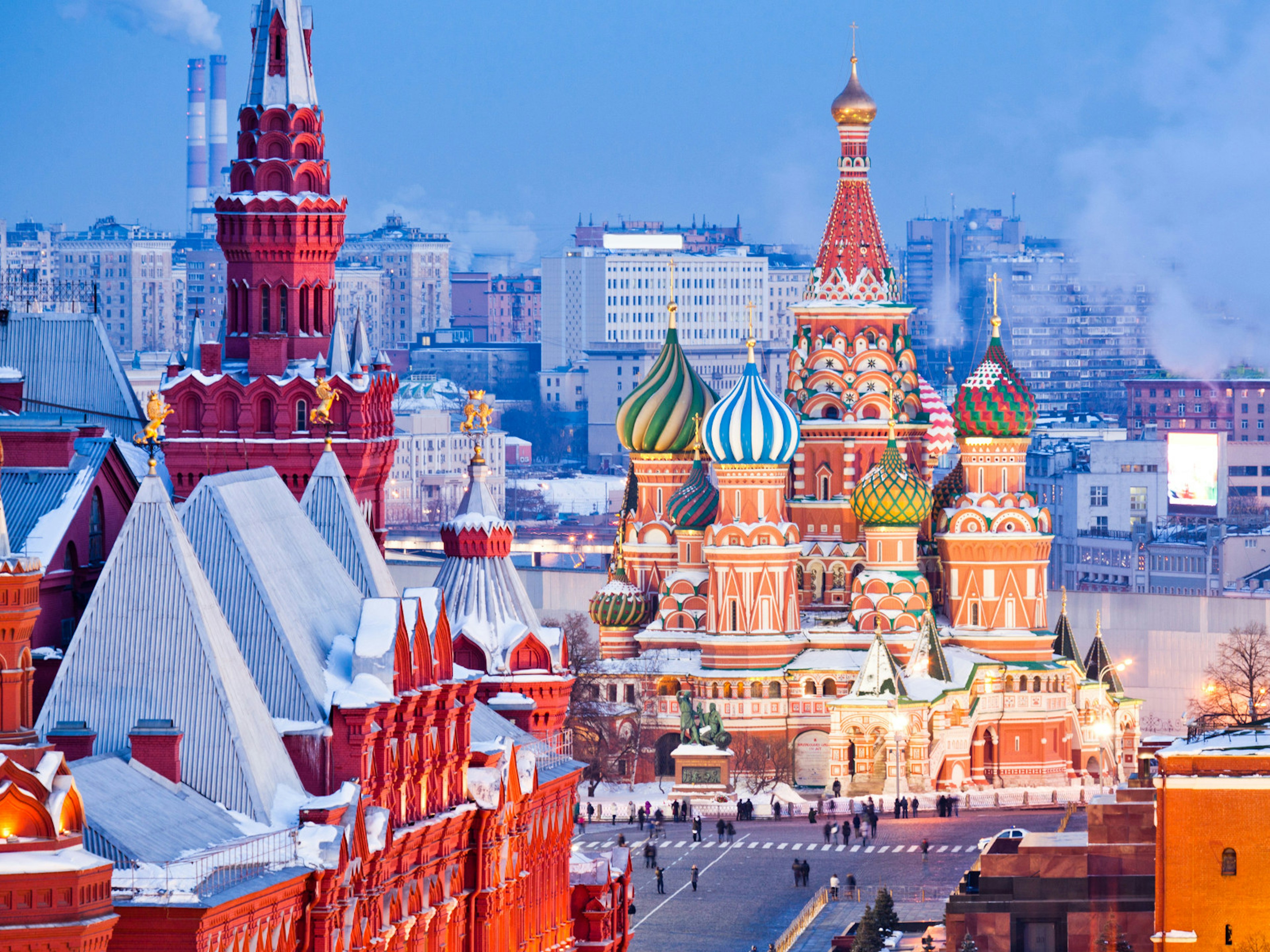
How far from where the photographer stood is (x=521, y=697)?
165 ft

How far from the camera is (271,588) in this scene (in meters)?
39.0

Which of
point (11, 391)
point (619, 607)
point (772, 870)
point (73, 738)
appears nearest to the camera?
point (73, 738)

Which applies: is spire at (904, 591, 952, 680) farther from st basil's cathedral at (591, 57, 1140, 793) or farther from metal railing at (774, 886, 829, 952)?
metal railing at (774, 886, 829, 952)

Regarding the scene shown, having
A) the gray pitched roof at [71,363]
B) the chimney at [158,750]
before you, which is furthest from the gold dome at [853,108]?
the chimney at [158,750]

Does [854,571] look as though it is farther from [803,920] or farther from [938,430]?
[803,920]

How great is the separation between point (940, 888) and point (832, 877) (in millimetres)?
2092

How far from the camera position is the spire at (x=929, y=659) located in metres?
86.8

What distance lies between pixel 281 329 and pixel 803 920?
14.2 m

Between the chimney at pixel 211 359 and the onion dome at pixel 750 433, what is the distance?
104 ft

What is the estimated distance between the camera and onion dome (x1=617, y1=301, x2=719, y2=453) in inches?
3679

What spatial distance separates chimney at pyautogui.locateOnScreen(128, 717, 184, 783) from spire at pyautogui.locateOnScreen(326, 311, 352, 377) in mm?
21044

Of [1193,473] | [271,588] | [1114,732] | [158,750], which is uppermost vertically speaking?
[1193,473]

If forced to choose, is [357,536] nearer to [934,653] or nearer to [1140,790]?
[1140,790]

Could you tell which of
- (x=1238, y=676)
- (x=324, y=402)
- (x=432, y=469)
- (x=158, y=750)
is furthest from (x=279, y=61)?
(x=432, y=469)
